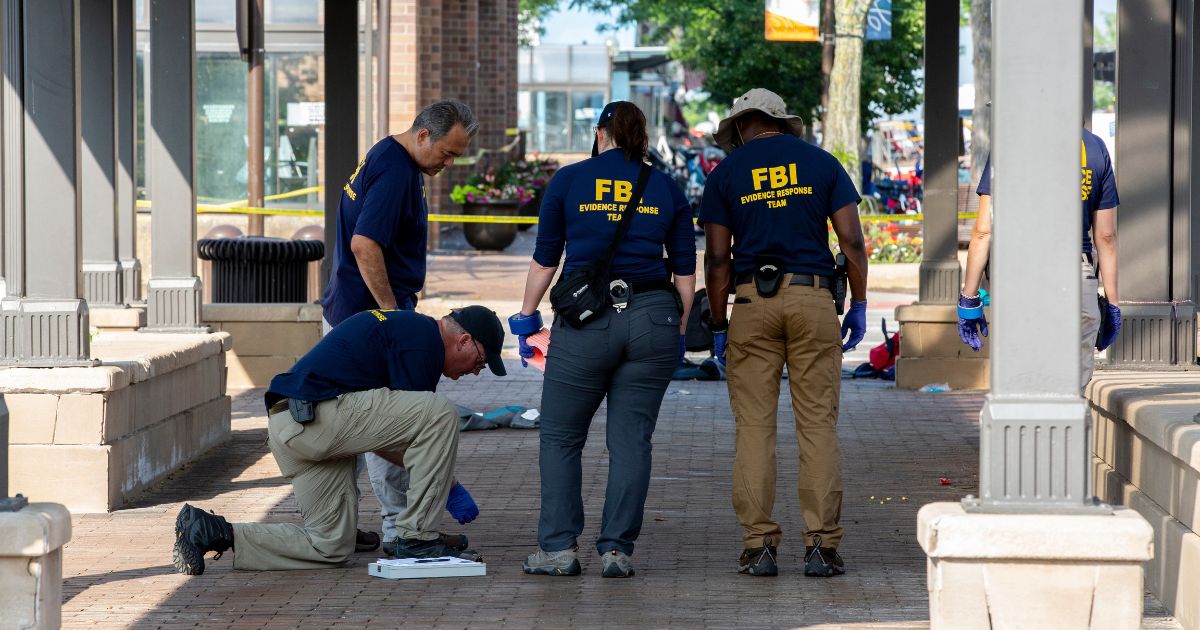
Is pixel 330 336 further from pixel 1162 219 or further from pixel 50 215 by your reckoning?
pixel 1162 219

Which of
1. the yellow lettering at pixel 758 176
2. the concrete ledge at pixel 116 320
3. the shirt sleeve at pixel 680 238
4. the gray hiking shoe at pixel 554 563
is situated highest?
the yellow lettering at pixel 758 176

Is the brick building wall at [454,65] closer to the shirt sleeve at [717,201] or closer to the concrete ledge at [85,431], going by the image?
the concrete ledge at [85,431]

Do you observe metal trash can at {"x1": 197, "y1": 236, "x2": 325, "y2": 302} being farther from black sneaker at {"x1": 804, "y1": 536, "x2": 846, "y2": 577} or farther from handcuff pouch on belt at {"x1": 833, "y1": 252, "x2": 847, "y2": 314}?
black sneaker at {"x1": 804, "y1": 536, "x2": 846, "y2": 577}

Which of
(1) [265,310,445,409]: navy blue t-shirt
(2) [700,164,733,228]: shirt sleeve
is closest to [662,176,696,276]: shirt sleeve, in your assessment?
(2) [700,164,733,228]: shirt sleeve

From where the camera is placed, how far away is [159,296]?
33.9 ft


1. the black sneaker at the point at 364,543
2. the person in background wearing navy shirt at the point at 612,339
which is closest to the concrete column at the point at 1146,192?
the person in background wearing navy shirt at the point at 612,339

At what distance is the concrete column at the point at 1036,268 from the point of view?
4477 mm

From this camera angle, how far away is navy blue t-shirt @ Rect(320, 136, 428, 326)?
667 cm

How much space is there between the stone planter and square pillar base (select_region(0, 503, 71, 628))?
947 inches

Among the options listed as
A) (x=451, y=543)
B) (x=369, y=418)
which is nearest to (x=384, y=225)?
(x=369, y=418)

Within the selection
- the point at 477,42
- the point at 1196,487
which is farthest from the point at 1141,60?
A: the point at 477,42

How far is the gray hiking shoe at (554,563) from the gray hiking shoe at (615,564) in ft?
0.42

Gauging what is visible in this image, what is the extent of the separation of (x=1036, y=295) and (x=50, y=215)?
16.8ft

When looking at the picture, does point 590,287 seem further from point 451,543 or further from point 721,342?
point 451,543
